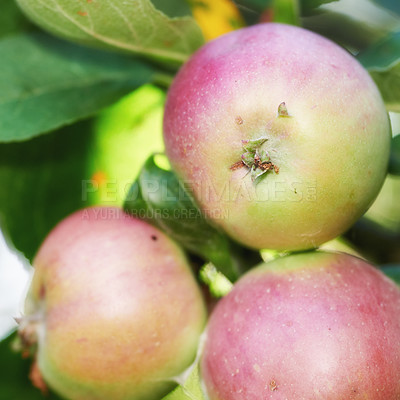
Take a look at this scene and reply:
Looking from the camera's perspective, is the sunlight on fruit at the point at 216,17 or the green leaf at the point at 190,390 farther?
the sunlight on fruit at the point at 216,17

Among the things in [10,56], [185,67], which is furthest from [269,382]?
[10,56]

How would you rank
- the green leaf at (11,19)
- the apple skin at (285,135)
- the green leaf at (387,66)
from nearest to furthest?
the apple skin at (285,135) → the green leaf at (387,66) → the green leaf at (11,19)

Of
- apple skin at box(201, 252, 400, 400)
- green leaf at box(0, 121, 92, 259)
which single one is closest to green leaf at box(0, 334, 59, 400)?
green leaf at box(0, 121, 92, 259)

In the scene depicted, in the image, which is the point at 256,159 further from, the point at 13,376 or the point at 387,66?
the point at 13,376

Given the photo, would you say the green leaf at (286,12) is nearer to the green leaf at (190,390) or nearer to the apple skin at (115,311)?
the apple skin at (115,311)

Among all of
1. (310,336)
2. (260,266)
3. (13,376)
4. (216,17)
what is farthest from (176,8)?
(13,376)

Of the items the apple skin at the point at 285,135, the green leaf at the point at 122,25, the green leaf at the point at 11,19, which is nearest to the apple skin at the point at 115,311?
the apple skin at the point at 285,135
